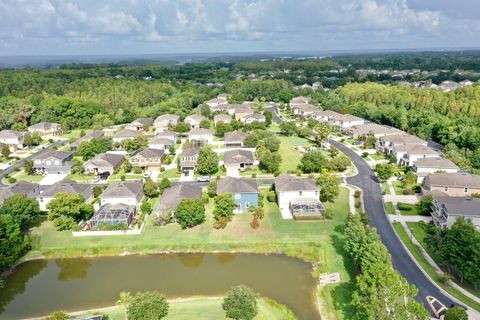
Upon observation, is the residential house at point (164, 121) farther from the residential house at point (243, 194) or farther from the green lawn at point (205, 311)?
the green lawn at point (205, 311)

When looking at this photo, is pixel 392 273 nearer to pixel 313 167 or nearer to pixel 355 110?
pixel 313 167

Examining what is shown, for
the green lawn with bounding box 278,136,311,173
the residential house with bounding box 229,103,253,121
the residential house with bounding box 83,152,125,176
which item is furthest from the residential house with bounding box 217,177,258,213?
the residential house with bounding box 229,103,253,121

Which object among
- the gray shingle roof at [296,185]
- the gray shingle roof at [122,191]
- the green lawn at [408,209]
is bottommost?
the green lawn at [408,209]

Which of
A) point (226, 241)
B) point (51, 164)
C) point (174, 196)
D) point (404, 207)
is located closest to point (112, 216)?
point (174, 196)

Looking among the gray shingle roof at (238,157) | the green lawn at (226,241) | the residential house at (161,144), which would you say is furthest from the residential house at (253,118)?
the green lawn at (226,241)

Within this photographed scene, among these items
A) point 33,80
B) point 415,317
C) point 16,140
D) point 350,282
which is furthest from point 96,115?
point 415,317

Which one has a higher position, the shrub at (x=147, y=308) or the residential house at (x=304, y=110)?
the shrub at (x=147, y=308)
